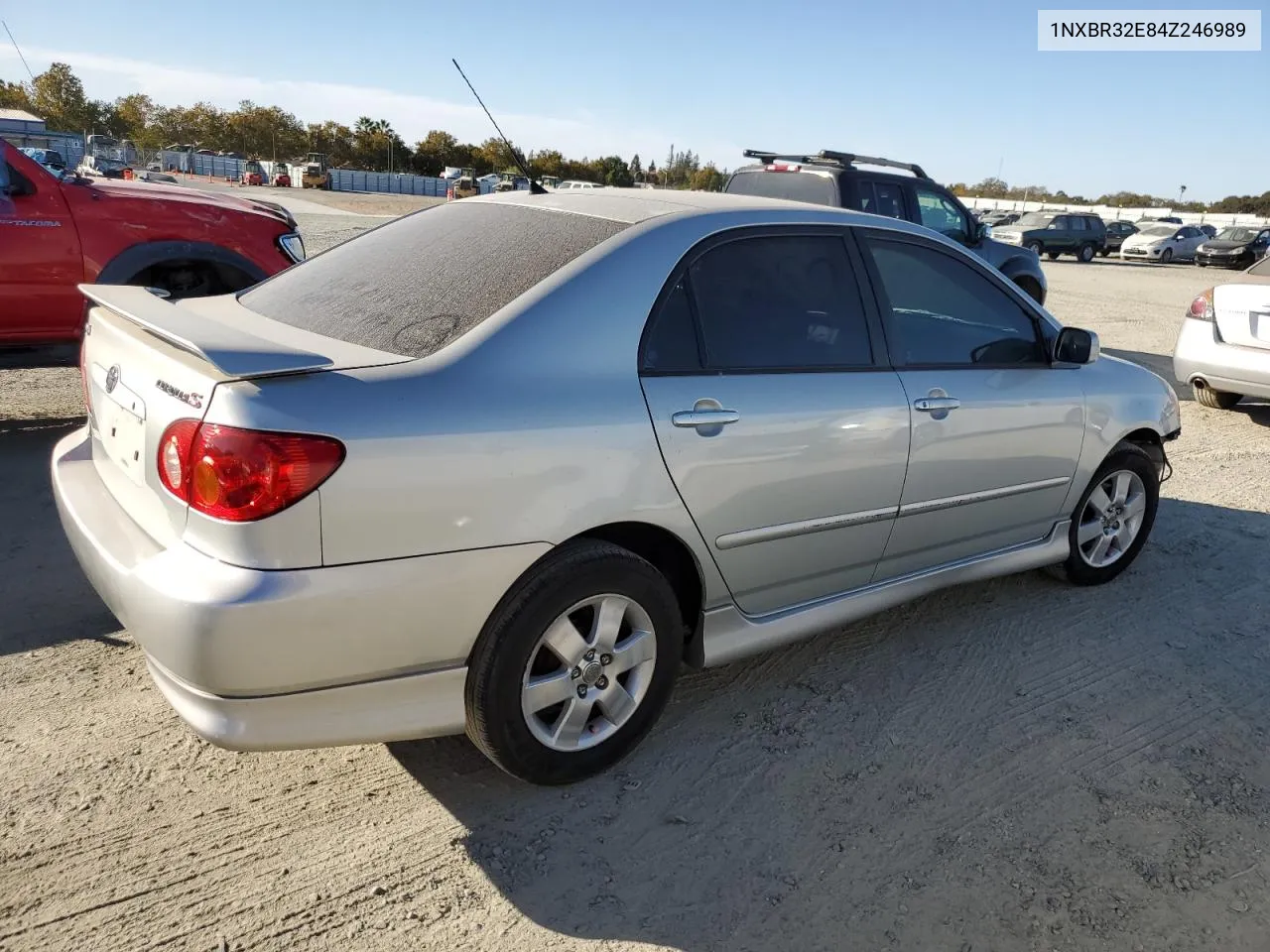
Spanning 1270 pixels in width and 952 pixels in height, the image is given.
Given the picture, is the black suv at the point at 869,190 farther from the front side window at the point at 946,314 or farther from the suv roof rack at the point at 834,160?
the front side window at the point at 946,314

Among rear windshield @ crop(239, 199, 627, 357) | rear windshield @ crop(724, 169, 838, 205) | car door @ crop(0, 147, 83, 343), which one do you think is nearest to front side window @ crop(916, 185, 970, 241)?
rear windshield @ crop(724, 169, 838, 205)

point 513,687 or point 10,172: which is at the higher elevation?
point 10,172

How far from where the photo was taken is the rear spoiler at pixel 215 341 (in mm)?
2180

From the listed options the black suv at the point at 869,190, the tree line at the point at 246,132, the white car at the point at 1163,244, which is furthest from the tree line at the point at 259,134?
the black suv at the point at 869,190

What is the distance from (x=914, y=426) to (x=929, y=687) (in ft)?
3.11

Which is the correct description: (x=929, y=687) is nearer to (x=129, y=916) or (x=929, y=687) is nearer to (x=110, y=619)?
(x=129, y=916)

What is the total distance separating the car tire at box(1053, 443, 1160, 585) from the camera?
4270mm

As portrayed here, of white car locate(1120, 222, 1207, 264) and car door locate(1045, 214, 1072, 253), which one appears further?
white car locate(1120, 222, 1207, 264)

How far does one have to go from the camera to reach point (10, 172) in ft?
18.1

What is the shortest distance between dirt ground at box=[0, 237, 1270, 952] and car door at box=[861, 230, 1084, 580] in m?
0.50

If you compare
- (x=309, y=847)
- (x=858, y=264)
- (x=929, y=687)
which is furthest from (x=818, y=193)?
(x=309, y=847)

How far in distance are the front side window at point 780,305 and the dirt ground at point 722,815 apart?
1177 millimetres

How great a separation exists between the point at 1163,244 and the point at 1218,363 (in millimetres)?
30306

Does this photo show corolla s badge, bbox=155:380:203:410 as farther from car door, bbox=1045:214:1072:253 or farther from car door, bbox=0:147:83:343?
car door, bbox=1045:214:1072:253
